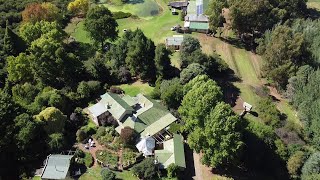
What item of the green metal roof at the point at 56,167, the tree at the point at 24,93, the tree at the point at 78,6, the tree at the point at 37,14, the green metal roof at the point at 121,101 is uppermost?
the tree at the point at 37,14

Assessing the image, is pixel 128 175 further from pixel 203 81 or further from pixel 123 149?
pixel 203 81

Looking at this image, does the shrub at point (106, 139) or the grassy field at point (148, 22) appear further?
the grassy field at point (148, 22)

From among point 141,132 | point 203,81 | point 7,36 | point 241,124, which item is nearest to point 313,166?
point 241,124

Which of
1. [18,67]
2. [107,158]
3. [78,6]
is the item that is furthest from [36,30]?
[107,158]

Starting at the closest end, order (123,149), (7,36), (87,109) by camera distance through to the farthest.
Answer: (123,149)
(87,109)
(7,36)

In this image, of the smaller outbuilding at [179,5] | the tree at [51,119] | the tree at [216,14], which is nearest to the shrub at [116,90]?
the tree at [51,119]

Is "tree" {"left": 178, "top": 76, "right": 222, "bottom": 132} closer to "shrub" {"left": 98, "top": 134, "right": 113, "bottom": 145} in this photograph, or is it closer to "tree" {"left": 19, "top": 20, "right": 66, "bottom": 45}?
"shrub" {"left": 98, "top": 134, "right": 113, "bottom": 145}

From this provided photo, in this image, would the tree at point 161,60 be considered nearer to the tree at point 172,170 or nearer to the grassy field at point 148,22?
the grassy field at point 148,22
